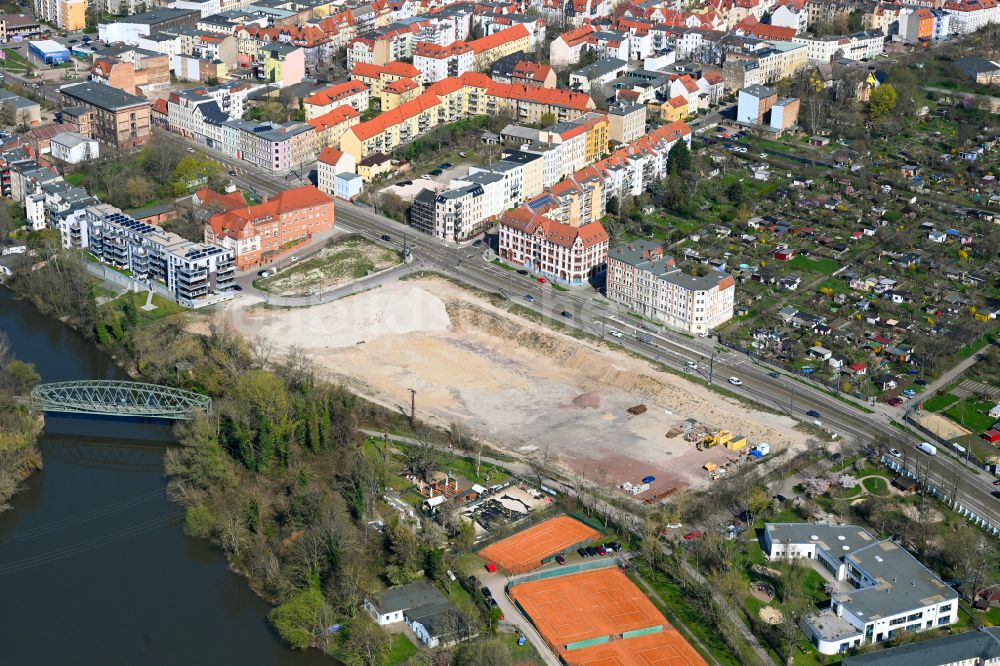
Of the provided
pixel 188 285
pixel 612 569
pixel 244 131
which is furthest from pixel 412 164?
pixel 612 569

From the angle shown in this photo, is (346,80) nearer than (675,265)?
No

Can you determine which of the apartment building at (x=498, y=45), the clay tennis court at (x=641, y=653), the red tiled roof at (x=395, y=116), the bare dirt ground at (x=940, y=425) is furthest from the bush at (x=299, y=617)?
the apartment building at (x=498, y=45)

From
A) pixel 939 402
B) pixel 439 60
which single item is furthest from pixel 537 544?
pixel 439 60

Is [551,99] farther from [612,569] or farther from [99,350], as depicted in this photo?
[612,569]

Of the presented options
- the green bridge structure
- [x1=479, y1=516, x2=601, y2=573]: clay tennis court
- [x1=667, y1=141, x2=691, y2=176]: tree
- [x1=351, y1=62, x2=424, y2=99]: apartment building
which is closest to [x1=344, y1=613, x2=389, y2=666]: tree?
[x1=479, y1=516, x2=601, y2=573]: clay tennis court

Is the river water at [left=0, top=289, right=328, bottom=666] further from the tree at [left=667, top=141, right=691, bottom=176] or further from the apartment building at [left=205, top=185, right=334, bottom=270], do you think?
the tree at [left=667, top=141, right=691, bottom=176]

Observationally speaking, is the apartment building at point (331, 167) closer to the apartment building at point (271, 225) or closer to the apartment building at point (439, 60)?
the apartment building at point (271, 225)
